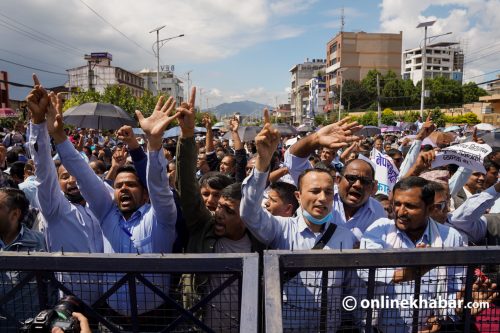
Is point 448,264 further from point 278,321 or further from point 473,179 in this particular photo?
point 473,179

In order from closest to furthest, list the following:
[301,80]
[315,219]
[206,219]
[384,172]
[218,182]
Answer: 1. [315,219]
2. [206,219]
3. [218,182]
4. [384,172]
5. [301,80]

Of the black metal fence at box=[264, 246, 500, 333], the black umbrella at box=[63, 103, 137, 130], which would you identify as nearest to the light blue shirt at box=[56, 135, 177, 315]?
the black metal fence at box=[264, 246, 500, 333]

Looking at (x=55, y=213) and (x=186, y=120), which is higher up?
(x=186, y=120)

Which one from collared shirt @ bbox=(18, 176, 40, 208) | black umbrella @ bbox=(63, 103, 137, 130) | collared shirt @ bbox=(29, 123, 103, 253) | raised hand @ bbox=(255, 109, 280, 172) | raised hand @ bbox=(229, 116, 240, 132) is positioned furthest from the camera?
black umbrella @ bbox=(63, 103, 137, 130)

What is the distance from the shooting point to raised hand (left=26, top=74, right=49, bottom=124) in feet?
8.69

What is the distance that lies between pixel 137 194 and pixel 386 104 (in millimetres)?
63263

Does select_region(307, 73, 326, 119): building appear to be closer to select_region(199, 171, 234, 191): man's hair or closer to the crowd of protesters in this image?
select_region(199, 171, 234, 191): man's hair

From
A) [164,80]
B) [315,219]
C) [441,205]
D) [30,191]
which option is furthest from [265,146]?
[164,80]

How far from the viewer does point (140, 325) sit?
2.02 metres

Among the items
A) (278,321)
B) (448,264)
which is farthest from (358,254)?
(278,321)

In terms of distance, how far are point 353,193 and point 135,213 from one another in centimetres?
179

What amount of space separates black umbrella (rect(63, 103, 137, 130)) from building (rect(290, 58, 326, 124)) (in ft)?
335

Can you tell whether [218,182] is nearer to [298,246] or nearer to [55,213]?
[298,246]

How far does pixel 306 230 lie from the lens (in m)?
2.62
